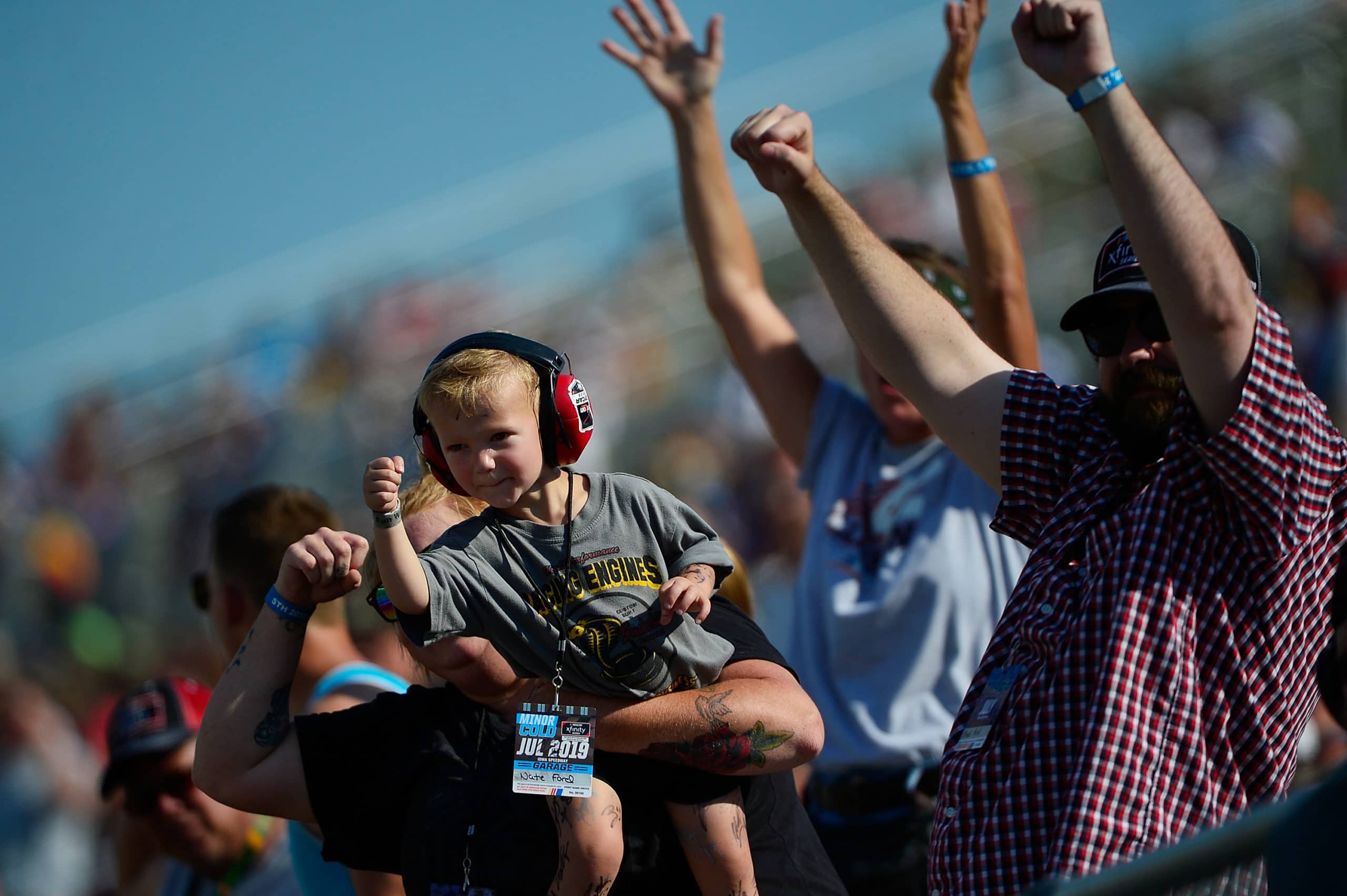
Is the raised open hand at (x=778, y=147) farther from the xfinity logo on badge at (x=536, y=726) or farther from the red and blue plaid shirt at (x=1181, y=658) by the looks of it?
the xfinity logo on badge at (x=536, y=726)

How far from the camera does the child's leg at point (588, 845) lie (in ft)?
6.68

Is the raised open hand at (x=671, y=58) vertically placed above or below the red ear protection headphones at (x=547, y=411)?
above

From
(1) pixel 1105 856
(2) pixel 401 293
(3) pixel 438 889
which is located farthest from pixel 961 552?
(2) pixel 401 293

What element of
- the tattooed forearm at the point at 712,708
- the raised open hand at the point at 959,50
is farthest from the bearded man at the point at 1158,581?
the raised open hand at the point at 959,50

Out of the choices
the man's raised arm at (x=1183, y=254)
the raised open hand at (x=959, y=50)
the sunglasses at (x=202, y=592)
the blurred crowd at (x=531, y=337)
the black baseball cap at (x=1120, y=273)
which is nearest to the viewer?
the man's raised arm at (x=1183, y=254)

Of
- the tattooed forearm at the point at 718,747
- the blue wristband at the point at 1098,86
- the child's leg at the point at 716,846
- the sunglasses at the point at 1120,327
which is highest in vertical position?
the blue wristband at the point at 1098,86

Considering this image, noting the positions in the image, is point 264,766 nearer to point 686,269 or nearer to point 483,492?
point 483,492

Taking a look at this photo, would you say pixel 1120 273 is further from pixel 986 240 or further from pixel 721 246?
pixel 721 246

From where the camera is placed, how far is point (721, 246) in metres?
3.54

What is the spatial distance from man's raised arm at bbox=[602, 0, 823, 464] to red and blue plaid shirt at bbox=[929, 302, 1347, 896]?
160 centimetres

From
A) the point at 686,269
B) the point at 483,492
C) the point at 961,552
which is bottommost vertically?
the point at 961,552

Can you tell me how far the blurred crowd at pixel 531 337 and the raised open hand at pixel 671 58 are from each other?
2.96 m

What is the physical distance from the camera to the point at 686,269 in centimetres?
1014

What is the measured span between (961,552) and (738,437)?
209 inches
